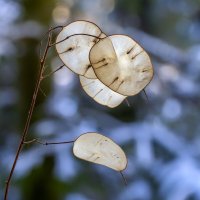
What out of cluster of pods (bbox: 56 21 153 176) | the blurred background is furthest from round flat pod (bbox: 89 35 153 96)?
the blurred background

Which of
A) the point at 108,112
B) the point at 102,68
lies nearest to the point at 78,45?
the point at 102,68

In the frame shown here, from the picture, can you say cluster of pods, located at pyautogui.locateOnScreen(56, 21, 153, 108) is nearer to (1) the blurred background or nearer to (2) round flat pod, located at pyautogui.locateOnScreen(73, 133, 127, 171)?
(2) round flat pod, located at pyautogui.locateOnScreen(73, 133, 127, 171)

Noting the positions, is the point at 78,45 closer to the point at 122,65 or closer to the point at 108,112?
the point at 122,65

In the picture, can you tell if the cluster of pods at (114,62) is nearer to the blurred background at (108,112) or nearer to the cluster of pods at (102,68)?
the cluster of pods at (102,68)

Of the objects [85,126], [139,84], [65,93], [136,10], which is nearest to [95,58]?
[139,84]

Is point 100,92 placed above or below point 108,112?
above

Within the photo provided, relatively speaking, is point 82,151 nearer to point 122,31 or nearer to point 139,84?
point 139,84
